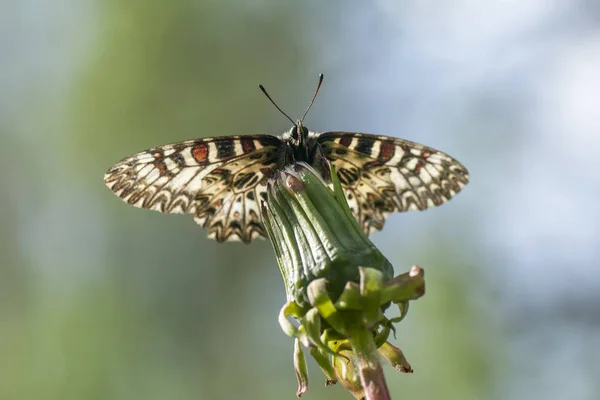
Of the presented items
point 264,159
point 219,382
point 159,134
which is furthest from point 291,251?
point 219,382

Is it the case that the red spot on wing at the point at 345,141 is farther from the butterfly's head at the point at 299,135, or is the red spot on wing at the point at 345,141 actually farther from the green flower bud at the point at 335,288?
the green flower bud at the point at 335,288

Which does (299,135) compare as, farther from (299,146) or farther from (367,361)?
(367,361)

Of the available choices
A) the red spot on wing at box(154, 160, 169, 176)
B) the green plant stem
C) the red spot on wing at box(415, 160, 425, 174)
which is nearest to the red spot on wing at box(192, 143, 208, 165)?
the red spot on wing at box(154, 160, 169, 176)

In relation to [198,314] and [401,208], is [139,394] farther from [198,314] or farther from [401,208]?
[401,208]

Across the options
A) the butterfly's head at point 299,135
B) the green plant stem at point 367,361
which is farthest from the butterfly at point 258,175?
the green plant stem at point 367,361

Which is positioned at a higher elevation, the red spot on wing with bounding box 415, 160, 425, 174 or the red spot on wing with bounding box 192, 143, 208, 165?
the red spot on wing with bounding box 192, 143, 208, 165

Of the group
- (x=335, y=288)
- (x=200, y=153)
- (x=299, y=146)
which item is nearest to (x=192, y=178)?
(x=200, y=153)

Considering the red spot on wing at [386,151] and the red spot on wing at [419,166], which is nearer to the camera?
the red spot on wing at [386,151]

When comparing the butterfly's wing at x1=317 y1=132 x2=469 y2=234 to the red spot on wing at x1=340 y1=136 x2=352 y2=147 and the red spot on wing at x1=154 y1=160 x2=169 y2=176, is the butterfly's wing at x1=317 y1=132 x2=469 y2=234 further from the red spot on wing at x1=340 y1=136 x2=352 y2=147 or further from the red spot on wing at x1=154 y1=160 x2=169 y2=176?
the red spot on wing at x1=154 y1=160 x2=169 y2=176
